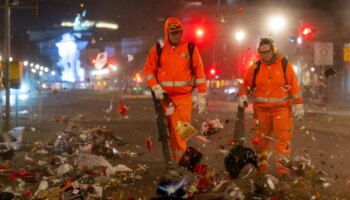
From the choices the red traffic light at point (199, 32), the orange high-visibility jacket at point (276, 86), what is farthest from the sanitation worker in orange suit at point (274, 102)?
the red traffic light at point (199, 32)

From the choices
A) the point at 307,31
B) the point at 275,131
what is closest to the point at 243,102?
the point at 275,131

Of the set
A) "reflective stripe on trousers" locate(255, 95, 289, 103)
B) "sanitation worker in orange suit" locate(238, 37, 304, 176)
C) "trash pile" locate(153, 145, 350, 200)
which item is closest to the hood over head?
"sanitation worker in orange suit" locate(238, 37, 304, 176)

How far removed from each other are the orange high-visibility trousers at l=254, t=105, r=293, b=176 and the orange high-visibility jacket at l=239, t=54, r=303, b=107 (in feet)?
0.35

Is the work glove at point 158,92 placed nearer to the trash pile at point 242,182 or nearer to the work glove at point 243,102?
the trash pile at point 242,182

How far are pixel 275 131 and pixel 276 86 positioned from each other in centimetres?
61

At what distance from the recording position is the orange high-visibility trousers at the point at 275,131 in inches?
278

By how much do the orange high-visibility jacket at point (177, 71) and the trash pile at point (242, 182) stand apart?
1010 mm

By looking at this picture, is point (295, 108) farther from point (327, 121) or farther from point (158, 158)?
point (327, 121)

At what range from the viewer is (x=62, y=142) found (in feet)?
31.1

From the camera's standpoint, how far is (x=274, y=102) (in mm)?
7195

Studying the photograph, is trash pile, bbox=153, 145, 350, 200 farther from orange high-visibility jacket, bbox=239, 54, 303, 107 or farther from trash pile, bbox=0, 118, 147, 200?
trash pile, bbox=0, 118, 147, 200

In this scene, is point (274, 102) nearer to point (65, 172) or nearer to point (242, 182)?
point (242, 182)

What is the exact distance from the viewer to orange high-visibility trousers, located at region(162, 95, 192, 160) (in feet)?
23.0

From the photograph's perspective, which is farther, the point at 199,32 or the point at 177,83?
the point at 199,32
